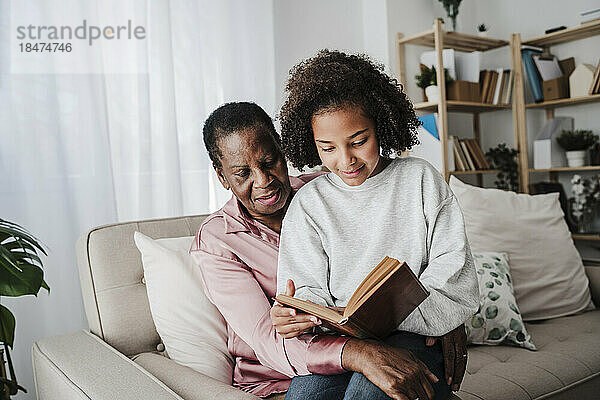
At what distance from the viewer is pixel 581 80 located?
3.39 meters

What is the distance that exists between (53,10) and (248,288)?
1584mm

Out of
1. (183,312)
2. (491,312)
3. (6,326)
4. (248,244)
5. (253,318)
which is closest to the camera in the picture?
(253,318)

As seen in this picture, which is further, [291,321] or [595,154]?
[595,154]

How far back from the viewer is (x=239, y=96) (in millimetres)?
2855

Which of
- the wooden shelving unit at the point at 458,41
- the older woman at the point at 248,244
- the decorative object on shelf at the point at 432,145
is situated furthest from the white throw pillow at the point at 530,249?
the wooden shelving unit at the point at 458,41

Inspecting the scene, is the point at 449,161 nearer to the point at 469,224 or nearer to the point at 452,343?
the point at 469,224

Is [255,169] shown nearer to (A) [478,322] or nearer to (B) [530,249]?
(A) [478,322]

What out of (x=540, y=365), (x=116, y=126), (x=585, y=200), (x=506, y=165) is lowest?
(x=540, y=365)

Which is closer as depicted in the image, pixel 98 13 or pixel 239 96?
pixel 98 13

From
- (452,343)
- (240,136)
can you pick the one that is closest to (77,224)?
(240,136)

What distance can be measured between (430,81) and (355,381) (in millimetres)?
2660

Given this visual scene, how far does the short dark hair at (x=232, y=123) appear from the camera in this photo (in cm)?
137

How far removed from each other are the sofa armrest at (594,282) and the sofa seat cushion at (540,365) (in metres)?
0.23

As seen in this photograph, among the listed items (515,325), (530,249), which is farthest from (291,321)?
(530,249)
